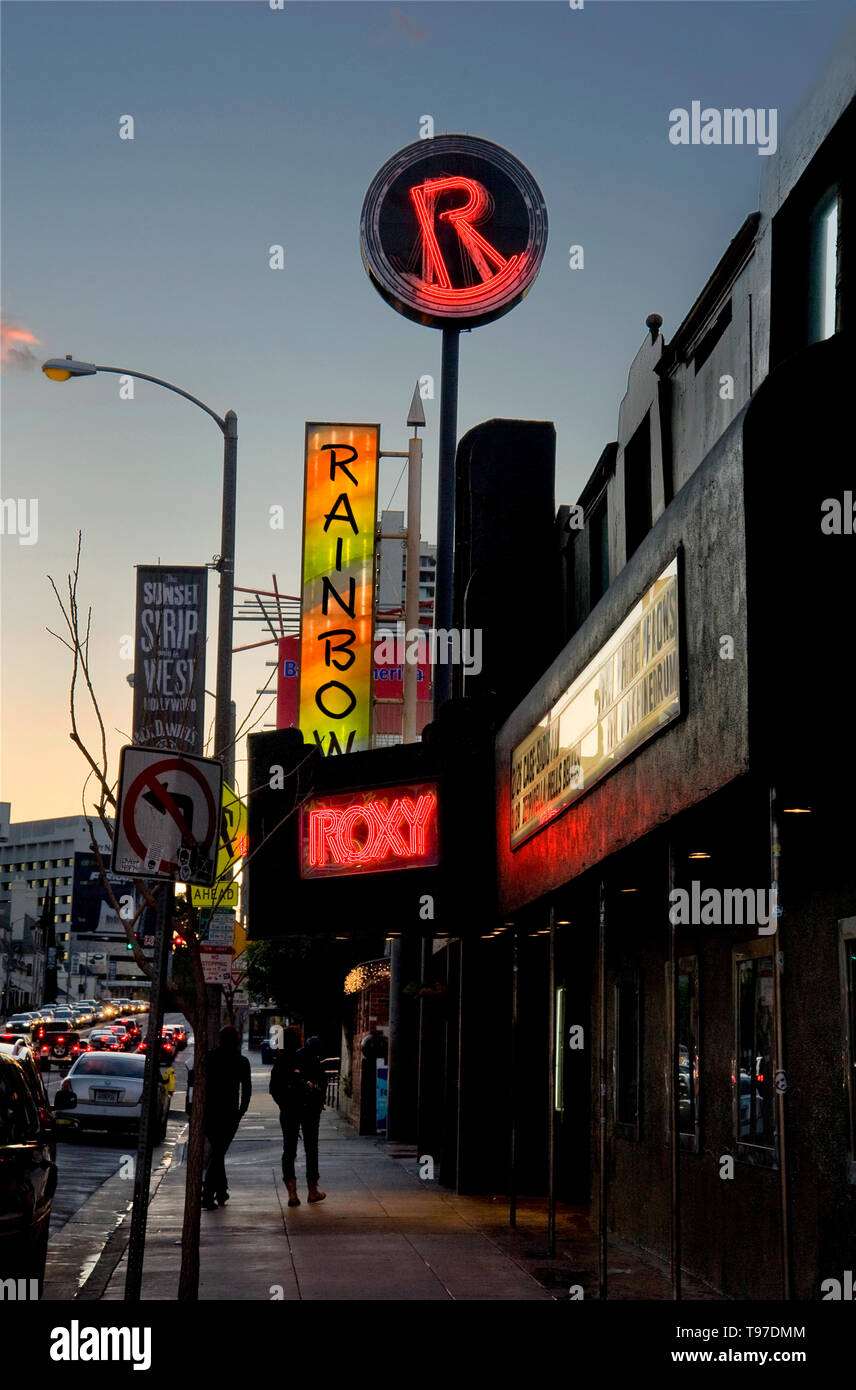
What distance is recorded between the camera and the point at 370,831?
17.7 meters

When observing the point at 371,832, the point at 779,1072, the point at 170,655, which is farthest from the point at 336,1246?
the point at 779,1072

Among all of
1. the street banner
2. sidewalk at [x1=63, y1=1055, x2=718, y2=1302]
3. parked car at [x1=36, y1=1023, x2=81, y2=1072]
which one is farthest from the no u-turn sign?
parked car at [x1=36, y1=1023, x2=81, y2=1072]

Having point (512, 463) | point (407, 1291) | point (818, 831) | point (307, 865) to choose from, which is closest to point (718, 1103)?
point (407, 1291)

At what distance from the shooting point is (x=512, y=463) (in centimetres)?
1867

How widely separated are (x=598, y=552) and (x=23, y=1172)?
9244 millimetres

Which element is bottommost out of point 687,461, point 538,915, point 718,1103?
point 718,1103

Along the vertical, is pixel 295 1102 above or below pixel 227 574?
below

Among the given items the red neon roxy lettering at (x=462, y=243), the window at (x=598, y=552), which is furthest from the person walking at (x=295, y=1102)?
the red neon roxy lettering at (x=462, y=243)

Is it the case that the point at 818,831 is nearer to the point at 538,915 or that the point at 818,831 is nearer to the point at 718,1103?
the point at 718,1103

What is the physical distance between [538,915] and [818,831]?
6.74 metres

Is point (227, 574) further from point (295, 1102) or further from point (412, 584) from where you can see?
point (295, 1102)

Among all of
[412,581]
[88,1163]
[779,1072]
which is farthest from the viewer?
[412,581]
